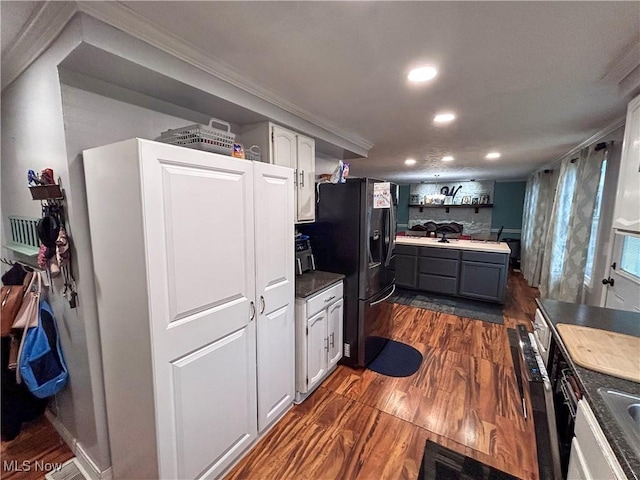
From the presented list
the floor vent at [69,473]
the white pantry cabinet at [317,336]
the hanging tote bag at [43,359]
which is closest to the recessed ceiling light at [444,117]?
the white pantry cabinet at [317,336]

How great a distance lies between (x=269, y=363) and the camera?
66.8 inches

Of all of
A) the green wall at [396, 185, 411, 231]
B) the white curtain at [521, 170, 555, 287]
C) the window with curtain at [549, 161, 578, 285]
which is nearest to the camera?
the window with curtain at [549, 161, 578, 285]

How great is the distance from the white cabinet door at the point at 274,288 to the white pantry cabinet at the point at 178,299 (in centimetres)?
2

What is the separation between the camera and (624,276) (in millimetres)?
2135

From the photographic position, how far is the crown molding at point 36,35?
1.05 m

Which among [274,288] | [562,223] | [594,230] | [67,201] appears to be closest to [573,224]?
[594,230]

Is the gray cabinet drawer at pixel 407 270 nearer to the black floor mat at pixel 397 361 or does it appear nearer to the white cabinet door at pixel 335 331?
the black floor mat at pixel 397 361

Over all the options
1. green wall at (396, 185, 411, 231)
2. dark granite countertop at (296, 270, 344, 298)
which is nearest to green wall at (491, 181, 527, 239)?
green wall at (396, 185, 411, 231)

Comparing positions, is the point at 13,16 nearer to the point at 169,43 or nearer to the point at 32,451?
the point at 169,43

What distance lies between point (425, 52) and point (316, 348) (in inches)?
80.6

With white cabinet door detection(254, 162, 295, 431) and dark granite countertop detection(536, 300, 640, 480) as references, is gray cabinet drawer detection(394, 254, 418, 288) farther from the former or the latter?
white cabinet door detection(254, 162, 295, 431)

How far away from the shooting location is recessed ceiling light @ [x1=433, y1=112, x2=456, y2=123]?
7.19ft

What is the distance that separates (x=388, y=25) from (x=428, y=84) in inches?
26.0

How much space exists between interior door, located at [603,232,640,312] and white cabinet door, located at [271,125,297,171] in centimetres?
247
